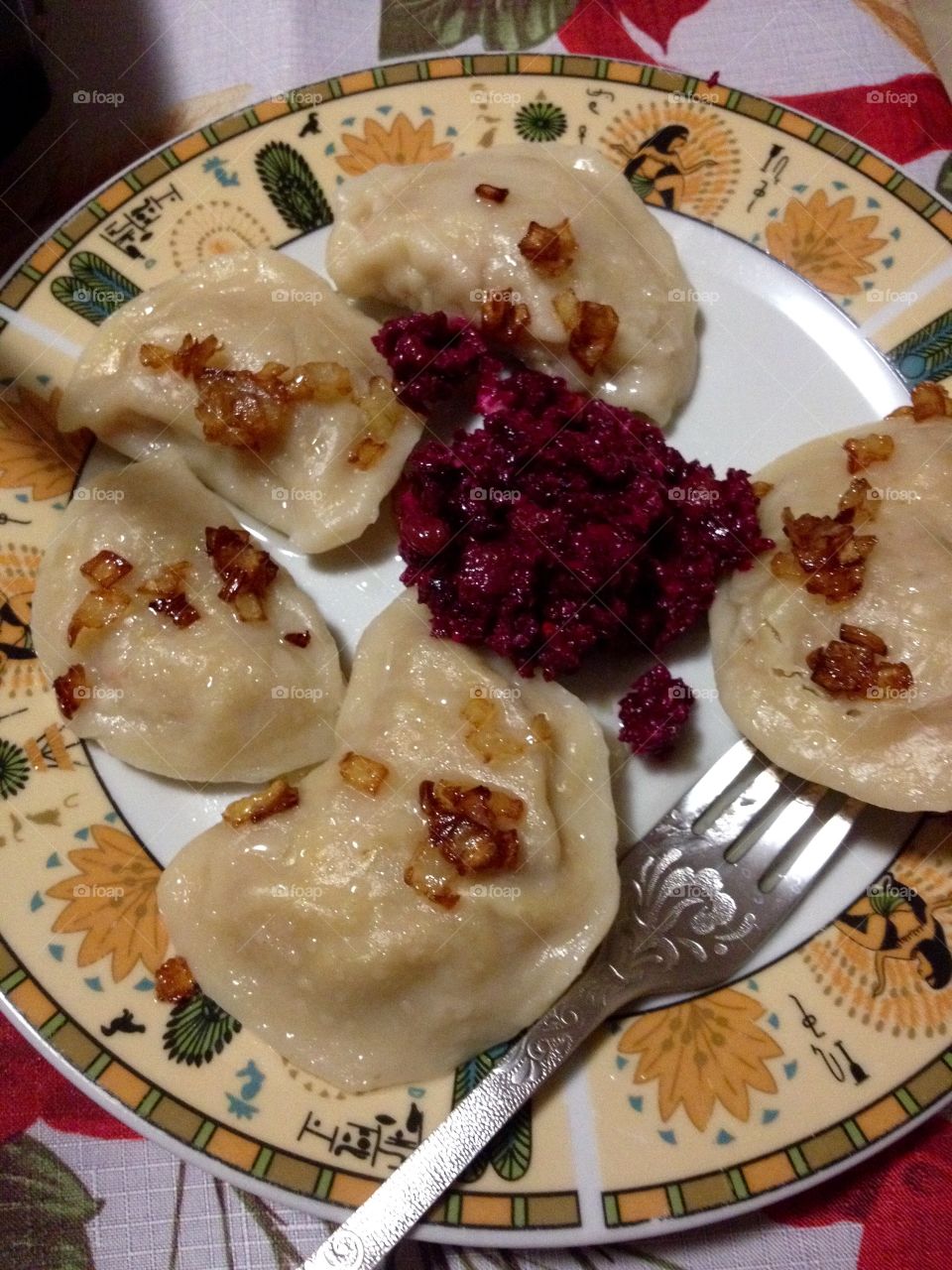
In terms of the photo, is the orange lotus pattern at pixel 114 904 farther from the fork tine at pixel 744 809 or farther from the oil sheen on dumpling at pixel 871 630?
the oil sheen on dumpling at pixel 871 630

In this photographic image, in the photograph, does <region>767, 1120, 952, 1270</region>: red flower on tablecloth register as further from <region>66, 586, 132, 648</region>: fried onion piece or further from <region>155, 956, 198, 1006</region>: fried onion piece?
<region>66, 586, 132, 648</region>: fried onion piece

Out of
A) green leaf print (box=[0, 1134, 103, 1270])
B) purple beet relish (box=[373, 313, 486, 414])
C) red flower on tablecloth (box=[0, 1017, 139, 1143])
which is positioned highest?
purple beet relish (box=[373, 313, 486, 414])

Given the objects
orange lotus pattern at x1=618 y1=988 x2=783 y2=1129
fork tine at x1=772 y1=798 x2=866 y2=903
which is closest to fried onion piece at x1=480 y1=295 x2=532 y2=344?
fork tine at x1=772 y1=798 x2=866 y2=903

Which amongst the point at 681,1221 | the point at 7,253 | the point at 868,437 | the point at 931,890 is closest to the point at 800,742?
the point at 931,890

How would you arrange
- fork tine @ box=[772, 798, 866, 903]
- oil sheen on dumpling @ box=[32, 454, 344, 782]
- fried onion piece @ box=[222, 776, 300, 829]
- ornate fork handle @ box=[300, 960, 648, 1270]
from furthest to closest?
oil sheen on dumpling @ box=[32, 454, 344, 782] → fried onion piece @ box=[222, 776, 300, 829] → fork tine @ box=[772, 798, 866, 903] → ornate fork handle @ box=[300, 960, 648, 1270]

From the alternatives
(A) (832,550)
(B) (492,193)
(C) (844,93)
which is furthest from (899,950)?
(C) (844,93)

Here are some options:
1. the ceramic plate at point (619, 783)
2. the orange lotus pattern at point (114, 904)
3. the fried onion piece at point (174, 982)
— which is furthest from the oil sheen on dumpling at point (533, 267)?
the fried onion piece at point (174, 982)

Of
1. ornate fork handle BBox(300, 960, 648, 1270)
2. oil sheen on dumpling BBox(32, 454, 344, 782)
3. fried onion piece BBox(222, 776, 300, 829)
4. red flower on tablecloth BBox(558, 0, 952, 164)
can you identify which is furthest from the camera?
red flower on tablecloth BBox(558, 0, 952, 164)
